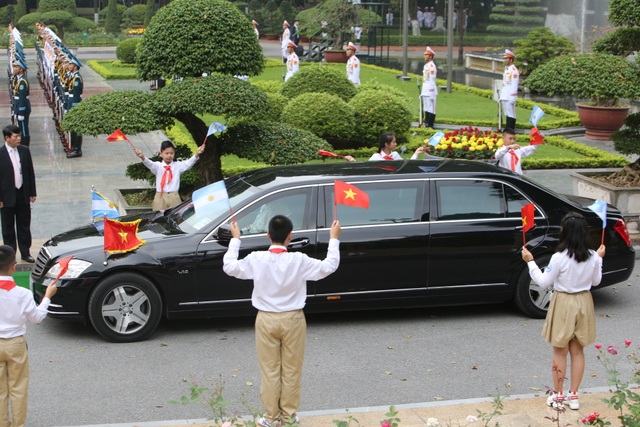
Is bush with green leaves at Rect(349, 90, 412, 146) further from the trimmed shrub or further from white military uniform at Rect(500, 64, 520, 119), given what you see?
the trimmed shrub

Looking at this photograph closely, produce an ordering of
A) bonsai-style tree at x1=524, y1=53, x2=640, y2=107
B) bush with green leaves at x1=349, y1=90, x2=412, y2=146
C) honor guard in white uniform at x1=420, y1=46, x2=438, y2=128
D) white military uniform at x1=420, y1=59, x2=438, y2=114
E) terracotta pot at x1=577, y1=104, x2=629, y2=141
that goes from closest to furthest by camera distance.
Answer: bonsai-style tree at x1=524, y1=53, x2=640, y2=107 < bush with green leaves at x1=349, y1=90, x2=412, y2=146 < terracotta pot at x1=577, y1=104, x2=629, y2=141 < honor guard in white uniform at x1=420, y1=46, x2=438, y2=128 < white military uniform at x1=420, y1=59, x2=438, y2=114

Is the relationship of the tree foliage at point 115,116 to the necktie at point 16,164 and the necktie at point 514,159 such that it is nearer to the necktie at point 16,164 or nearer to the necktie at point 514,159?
the necktie at point 16,164

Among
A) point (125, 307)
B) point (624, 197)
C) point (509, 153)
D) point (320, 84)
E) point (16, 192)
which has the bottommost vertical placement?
point (125, 307)

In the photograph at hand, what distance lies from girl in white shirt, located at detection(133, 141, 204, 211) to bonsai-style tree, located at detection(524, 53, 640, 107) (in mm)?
5286

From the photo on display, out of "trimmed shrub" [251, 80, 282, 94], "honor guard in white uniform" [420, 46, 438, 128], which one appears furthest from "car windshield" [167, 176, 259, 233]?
"trimmed shrub" [251, 80, 282, 94]

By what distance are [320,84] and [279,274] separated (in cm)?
1378

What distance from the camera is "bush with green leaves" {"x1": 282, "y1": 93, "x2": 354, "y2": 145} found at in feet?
58.0

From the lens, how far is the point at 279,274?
6266 millimetres

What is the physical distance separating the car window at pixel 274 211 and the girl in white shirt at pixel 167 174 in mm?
2428

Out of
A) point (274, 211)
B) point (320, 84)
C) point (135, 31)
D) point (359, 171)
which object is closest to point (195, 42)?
point (359, 171)

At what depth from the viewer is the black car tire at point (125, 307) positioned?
8492 millimetres

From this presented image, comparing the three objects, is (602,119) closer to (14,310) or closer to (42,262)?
(42,262)

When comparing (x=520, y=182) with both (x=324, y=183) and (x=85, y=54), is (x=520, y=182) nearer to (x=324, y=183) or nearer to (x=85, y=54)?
(x=324, y=183)

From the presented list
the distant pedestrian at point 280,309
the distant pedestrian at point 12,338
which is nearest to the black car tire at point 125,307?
the distant pedestrian at point 12,338
